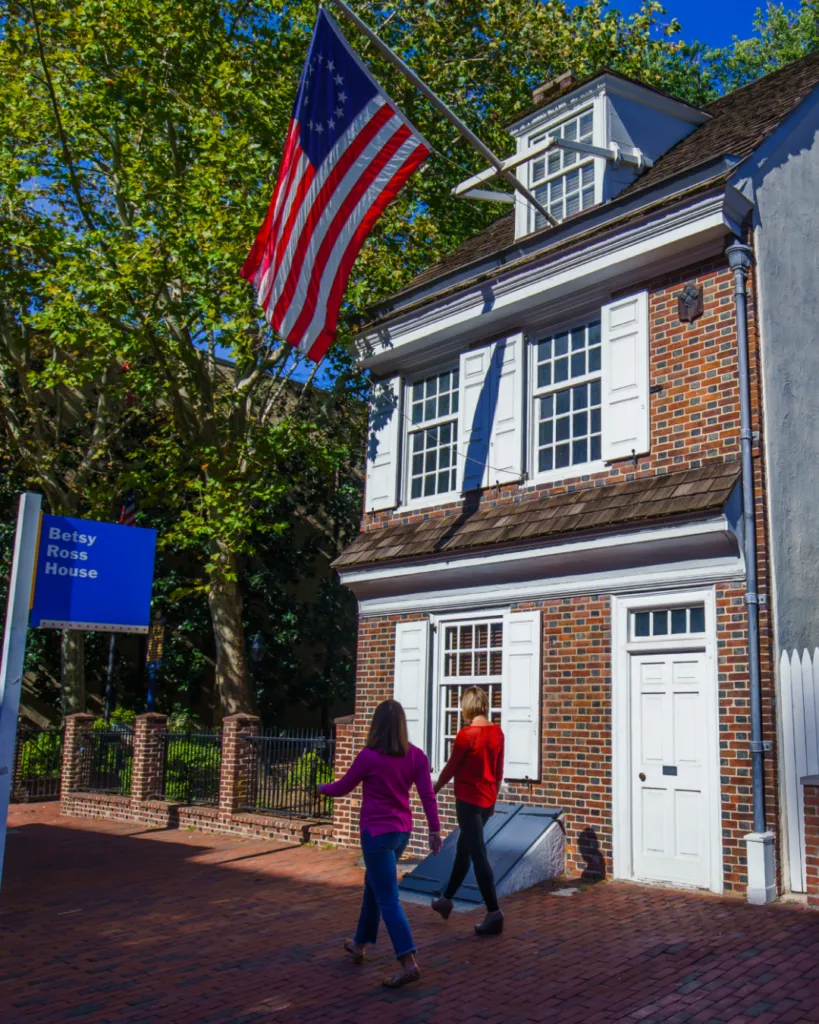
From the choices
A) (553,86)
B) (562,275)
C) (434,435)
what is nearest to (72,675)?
(434,435)

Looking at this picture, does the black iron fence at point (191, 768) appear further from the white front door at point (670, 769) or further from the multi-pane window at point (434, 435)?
the white front door at point (670, 769)

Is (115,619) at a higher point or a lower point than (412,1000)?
higher

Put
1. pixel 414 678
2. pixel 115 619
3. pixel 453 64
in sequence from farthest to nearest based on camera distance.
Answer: pixel 453 64
pixel 414 678
pixel 115 619

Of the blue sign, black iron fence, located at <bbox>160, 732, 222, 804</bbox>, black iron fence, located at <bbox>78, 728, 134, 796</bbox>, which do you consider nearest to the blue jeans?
the blue sign

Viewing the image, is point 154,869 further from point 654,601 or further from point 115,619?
point 654,601

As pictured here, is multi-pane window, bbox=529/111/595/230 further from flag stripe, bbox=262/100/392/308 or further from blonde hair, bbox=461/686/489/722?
blonde hair, bbox=461/686/489/722

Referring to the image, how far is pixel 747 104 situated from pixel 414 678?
28.6 ft

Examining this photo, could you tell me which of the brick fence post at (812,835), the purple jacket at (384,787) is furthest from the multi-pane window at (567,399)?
the purple jacket at (384,787)

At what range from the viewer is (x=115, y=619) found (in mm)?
7125

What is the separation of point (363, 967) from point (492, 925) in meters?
1.23

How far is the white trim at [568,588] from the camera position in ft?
31.4

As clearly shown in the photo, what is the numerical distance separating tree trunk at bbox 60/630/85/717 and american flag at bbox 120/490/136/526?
2.66m

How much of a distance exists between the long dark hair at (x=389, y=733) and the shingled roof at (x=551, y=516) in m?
4.10

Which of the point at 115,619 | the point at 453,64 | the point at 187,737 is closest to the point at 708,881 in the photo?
the point at 115,619
